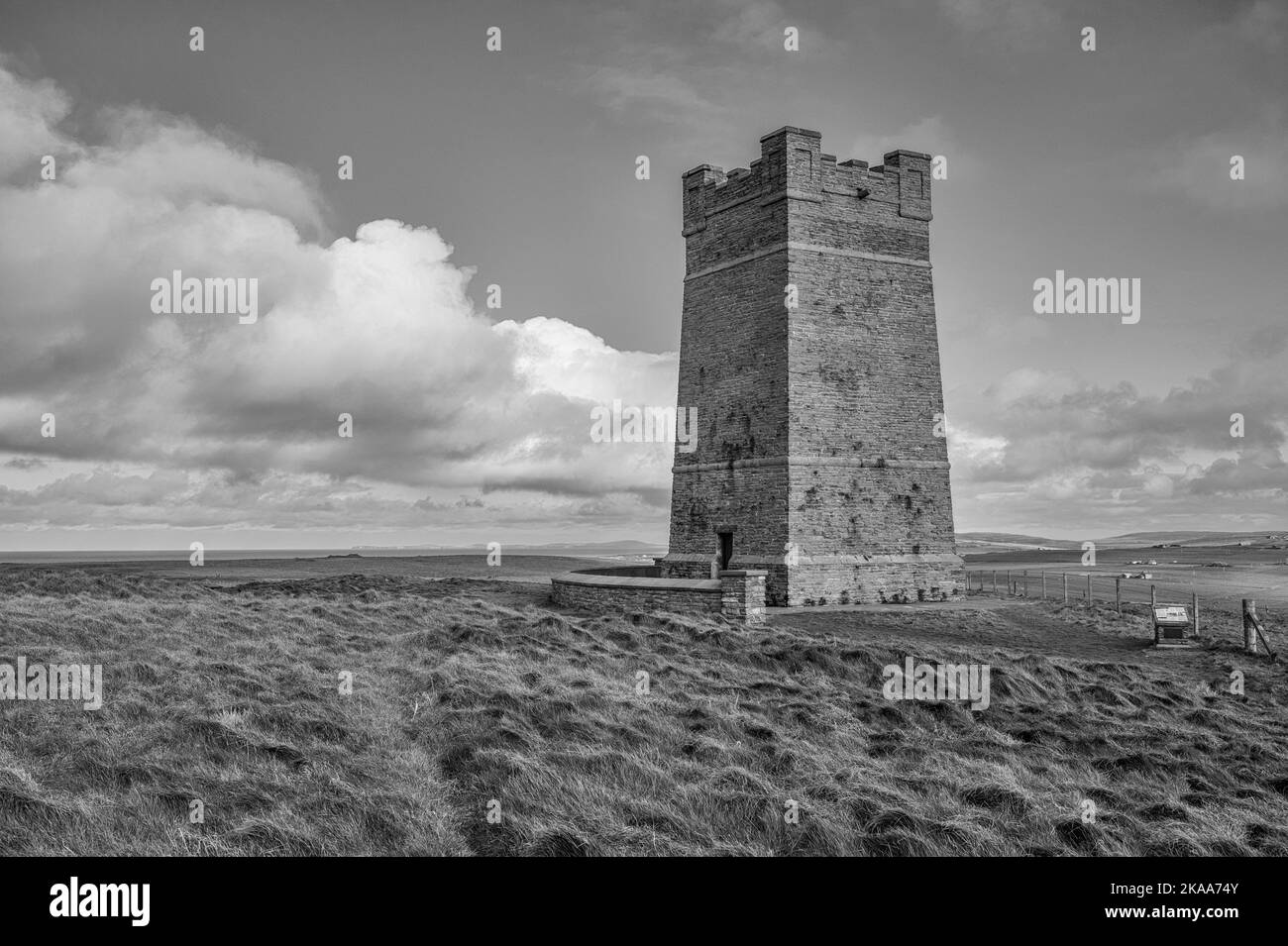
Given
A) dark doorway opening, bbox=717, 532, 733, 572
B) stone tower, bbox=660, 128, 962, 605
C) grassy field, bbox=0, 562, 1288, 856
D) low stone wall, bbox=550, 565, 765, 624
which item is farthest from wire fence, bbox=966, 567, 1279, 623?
grassy field, bbox=0, 562, 1288, 856

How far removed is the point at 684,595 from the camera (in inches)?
794

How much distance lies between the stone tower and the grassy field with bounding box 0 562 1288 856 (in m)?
7.10

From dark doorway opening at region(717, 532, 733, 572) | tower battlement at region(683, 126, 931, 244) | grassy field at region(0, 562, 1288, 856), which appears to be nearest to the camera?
grassy field at region(0, 562, 1288, 856)

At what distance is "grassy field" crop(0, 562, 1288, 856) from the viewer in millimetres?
6309

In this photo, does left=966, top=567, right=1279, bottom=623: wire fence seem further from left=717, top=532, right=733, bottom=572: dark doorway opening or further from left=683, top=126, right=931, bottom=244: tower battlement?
left=683, top=126, right=931, bottom=244: tower battlement

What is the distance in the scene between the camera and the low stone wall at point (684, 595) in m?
19.6

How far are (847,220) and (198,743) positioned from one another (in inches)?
895

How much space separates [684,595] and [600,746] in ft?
37.9

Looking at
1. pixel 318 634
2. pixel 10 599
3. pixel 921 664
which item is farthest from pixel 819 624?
pixel 10 599

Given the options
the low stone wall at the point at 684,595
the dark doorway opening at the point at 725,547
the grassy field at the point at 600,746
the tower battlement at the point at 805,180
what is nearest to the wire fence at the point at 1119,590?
the dark doorway opening at the point at 725,547

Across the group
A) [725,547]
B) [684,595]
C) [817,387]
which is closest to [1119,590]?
[817,387]

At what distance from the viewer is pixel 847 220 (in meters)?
25.4
